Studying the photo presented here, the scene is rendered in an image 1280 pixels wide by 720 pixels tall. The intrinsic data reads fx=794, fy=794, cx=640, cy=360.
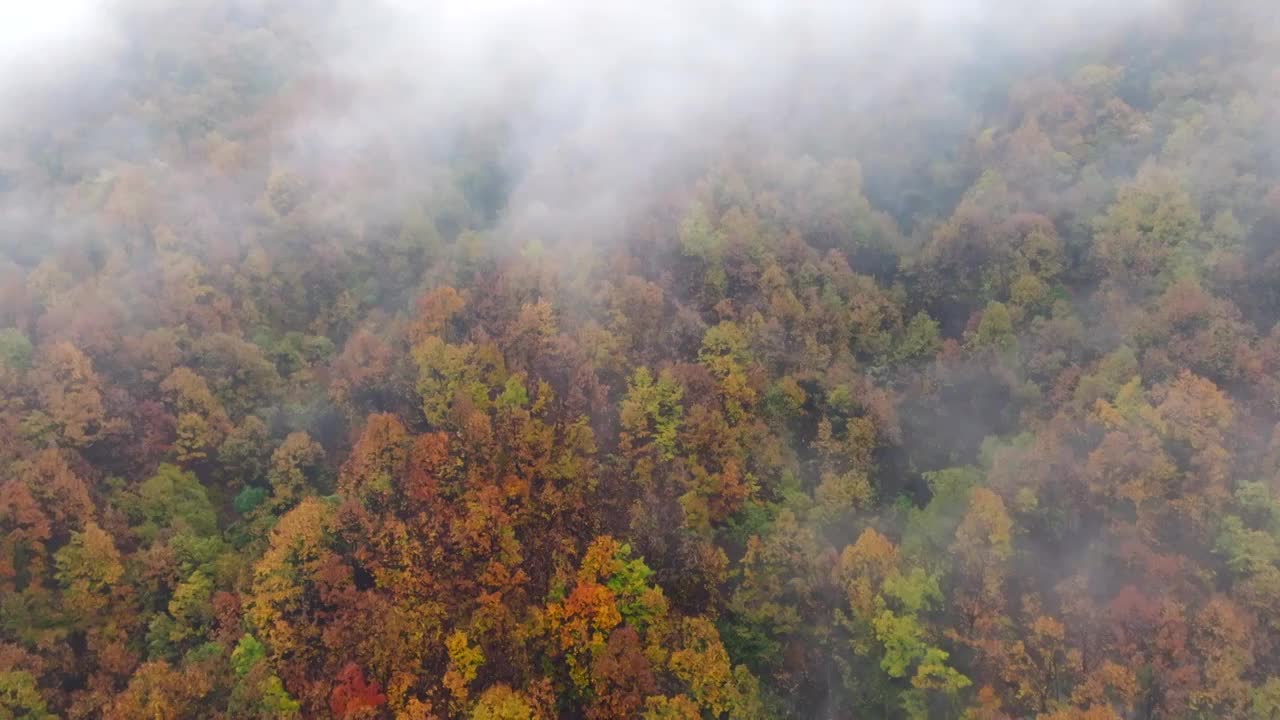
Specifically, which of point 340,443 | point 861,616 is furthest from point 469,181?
point 861,616

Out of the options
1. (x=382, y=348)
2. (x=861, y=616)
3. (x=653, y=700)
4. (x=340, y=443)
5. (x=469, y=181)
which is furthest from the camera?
(x=469, y=181)

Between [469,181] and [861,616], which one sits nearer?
[861,616]

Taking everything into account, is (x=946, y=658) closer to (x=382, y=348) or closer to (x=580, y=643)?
(x=580, y=643)

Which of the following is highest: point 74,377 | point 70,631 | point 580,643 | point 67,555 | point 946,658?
point 74,377

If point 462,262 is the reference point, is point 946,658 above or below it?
below

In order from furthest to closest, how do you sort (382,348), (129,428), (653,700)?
(382,348) → (129,428) → (653,700)

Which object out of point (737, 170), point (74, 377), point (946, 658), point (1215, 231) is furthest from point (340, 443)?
point (1215, 231)
